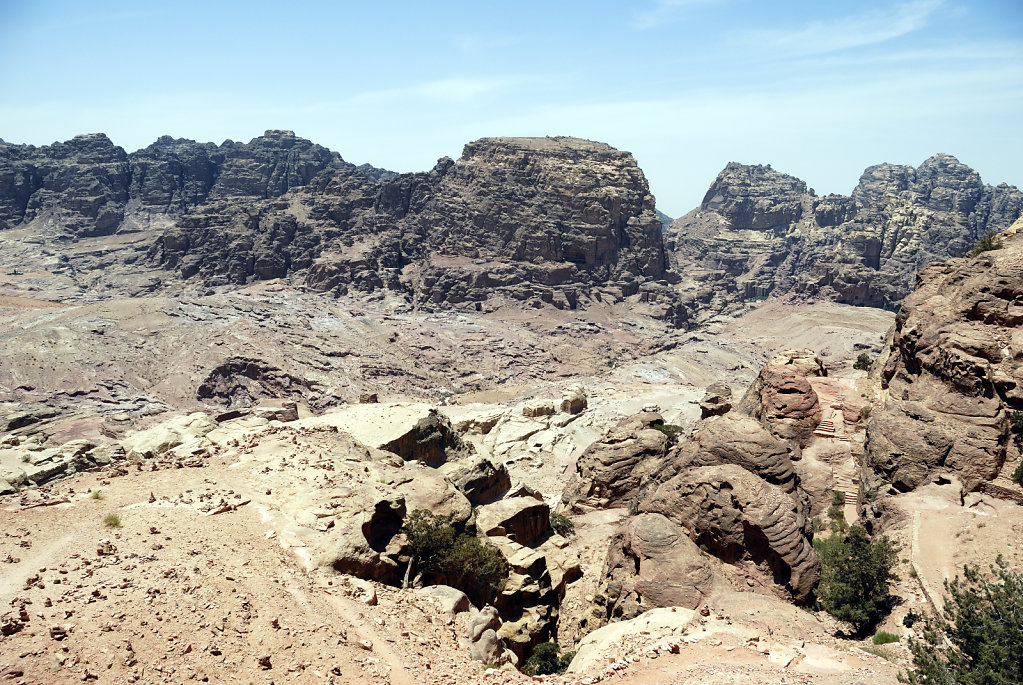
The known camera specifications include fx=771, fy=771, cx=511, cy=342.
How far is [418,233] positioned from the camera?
141250 millimetres

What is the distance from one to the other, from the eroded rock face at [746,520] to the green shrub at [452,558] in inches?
243

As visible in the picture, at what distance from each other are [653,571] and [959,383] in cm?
1421

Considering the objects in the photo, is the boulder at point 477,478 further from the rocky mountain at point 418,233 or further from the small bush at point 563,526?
the rocky mountain at point 418,233

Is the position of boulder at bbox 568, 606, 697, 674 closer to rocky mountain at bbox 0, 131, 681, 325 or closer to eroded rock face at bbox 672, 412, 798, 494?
eroded rock face at bbox 672, 412, 798, 494

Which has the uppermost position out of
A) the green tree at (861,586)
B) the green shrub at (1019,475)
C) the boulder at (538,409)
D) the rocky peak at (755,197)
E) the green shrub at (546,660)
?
the rocky peak at (755,197)

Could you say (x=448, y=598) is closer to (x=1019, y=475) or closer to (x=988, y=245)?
(x=1019, y=475)

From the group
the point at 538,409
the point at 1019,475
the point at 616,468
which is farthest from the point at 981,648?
the point at 538,409

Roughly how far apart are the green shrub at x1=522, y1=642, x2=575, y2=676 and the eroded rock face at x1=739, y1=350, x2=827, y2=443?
14313 millimetres

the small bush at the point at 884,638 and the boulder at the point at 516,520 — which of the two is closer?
the small bush at the point at 884,638

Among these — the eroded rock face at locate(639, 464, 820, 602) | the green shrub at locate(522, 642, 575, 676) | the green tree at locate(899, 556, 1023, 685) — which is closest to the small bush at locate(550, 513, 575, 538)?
A: the eroded rock face at locate(639, 464, 820, 602)

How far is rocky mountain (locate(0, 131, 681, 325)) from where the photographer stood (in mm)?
126875

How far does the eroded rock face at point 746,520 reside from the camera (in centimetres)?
2412

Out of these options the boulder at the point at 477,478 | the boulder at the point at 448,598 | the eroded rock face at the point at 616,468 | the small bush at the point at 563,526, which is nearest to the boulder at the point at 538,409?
the boulder at the point at 477,478

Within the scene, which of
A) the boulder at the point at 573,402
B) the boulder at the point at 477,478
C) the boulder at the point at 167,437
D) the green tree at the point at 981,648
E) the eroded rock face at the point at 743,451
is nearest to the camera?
the green tree at the point at 981,648
